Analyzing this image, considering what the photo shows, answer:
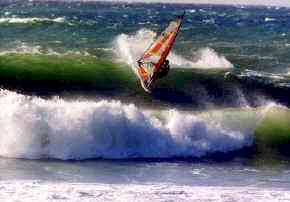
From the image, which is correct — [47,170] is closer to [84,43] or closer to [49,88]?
[49,88]

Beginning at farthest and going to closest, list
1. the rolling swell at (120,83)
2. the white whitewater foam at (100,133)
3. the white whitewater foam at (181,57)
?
the white whitewater foam at (181,57) → the rolling swell at (120,83) → the white whitewater foam at (100,133)

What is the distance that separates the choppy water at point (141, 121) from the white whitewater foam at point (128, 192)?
0.21 ft

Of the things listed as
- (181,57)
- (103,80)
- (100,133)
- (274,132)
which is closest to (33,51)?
(181,57)

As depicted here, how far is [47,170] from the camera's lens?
15617 mm

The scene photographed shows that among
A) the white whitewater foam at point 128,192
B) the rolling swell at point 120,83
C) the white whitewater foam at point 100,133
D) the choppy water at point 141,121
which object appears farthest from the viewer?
the rolling swell at point 120,83

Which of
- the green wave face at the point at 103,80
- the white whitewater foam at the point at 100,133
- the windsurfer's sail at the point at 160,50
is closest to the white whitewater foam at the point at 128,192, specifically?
the white whitewater foam at the point at 100,133

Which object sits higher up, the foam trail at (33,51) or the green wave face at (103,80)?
the foam trail at (33,51)

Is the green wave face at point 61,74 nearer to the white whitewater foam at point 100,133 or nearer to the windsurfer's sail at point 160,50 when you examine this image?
the white whitewater foam at point 100,133

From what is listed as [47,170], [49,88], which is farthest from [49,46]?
[47,170]

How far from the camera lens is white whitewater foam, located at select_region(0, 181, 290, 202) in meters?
13.4

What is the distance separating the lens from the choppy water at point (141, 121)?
1559 cm

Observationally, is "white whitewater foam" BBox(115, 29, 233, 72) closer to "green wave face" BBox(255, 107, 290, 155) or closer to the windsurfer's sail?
"green wave face" BBox(255, 107, 290, 155)

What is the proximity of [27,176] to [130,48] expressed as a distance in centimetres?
1590

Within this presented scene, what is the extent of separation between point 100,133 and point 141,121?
1.22 meters
